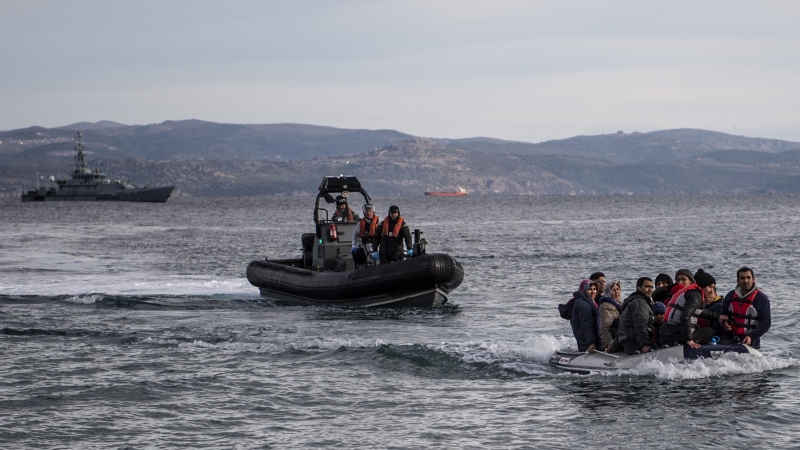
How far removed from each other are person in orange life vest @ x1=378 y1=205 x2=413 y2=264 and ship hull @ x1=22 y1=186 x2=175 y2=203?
133 metres

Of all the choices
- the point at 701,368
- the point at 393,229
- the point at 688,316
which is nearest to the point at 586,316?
the point at 688,316

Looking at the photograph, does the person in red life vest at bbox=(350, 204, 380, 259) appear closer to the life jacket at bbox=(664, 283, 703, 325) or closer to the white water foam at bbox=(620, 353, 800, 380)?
the white water foam at bbox=(620, 353, 800, 380)

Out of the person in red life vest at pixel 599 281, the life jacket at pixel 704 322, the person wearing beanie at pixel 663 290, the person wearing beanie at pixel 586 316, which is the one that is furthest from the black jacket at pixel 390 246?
the life jacket at pixel 704 322

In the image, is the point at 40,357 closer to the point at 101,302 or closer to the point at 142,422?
the point at 142,422

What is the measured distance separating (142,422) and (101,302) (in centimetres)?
1190

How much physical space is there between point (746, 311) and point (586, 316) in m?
2.21

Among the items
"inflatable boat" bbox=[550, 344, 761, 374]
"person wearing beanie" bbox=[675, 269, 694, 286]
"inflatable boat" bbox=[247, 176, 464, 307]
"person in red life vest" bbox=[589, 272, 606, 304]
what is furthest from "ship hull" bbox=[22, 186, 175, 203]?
"person wearing beanie" bbox=[675, 269, 694, 286]

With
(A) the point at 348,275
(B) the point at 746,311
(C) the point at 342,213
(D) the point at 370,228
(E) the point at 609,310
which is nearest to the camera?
(B) the point at 746,311

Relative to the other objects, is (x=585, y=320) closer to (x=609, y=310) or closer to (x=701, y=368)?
(x=609, y=310)

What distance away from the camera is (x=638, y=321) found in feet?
43.9

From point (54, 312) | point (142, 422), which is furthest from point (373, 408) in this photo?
point (54, 312)

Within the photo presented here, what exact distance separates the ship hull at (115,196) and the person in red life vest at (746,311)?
467ft

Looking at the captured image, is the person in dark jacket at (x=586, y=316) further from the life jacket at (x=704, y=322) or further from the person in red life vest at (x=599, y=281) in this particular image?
the life jacket at (x=704, y=322)

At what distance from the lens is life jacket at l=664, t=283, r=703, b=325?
42.3ft
